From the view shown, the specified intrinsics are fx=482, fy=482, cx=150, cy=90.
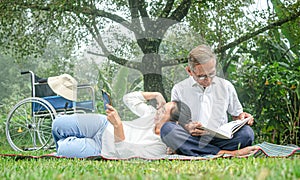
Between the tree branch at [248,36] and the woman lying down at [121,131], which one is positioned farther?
the tree branch at [248,36]

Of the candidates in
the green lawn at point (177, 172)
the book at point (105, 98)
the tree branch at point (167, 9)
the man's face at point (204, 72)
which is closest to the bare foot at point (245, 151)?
the man's face at point (204, 72)

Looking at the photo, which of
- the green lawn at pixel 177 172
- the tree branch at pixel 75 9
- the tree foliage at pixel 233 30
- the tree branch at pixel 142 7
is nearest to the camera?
the green lawn at pixel 177 172

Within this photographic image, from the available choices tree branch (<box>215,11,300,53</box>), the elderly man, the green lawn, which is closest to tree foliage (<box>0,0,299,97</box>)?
tree branch (<box>215,11,300,53</box>)

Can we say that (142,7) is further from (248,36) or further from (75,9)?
(248,36)

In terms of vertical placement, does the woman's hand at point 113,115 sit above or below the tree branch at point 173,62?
below

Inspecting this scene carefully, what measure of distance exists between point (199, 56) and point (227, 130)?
48 cm

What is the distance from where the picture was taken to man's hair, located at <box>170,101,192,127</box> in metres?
2.90

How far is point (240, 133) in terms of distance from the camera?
304cm

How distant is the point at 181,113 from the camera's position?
2980mm

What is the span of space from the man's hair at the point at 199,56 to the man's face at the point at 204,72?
0.02 metres

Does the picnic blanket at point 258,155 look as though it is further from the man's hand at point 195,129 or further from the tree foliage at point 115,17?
the tree foliage at point 115,17

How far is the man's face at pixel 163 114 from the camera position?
2826 millimetres

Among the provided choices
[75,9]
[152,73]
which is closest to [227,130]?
[152,73]

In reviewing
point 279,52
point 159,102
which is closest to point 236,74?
point 279,52
